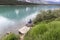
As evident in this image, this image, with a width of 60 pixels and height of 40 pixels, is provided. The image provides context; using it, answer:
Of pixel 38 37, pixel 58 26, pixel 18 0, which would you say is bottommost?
pixel 18 0

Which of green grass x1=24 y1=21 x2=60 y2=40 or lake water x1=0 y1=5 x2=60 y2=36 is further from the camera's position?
lake water x1=0 y1=5 x2=60 y2=36

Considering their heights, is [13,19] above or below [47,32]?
below

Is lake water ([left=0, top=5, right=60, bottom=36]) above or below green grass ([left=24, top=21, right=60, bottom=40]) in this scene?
below

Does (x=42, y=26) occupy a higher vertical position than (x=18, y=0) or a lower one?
higher

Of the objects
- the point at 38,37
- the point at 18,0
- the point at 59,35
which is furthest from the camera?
the point at 18,0

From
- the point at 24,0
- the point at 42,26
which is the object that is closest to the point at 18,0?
the point at 24,0

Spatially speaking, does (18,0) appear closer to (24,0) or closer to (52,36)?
(24,0)

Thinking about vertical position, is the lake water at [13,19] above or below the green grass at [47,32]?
below

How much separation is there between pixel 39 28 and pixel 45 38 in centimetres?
17

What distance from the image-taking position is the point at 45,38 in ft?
3.86

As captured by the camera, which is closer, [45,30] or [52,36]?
[52,36]

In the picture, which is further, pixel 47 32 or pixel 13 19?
pixel 13 19

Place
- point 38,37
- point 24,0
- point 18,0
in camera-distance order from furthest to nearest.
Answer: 1. point 18,0
2. point 24,0
3. point 38,37

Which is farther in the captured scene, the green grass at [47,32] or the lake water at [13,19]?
the lake water at [13,19]
